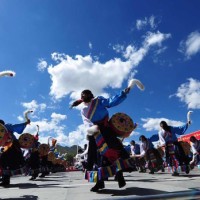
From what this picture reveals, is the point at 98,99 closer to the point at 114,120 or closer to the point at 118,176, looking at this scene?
the point at 114,120

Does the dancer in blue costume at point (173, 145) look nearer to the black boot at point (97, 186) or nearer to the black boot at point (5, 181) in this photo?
the black boot at point (5, 181)

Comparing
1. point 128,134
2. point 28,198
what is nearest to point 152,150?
point 128,134

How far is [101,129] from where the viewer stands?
500 cm

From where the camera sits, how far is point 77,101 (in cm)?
540

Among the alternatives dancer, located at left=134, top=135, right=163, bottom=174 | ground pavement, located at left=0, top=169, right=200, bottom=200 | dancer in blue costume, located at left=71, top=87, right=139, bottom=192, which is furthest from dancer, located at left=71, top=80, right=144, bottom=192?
dancer, located at left=134, top=135, right=163, bottom=174

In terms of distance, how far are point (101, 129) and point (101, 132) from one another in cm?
5

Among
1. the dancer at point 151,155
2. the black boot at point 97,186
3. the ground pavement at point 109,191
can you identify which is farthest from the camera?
the dancer at point 151,155

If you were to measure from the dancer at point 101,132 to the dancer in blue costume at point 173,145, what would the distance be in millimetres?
4809

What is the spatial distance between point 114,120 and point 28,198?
177 cm

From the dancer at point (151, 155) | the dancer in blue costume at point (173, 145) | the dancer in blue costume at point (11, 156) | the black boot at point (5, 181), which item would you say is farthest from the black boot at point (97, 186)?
the dancer at point (151, 155)

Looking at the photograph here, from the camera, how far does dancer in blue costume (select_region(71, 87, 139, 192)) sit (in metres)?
4.89

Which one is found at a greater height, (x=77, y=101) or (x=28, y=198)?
(x=77, y=101)

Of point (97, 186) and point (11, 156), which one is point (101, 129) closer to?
point (97, 186)

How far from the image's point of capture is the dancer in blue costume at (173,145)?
9.50 m
